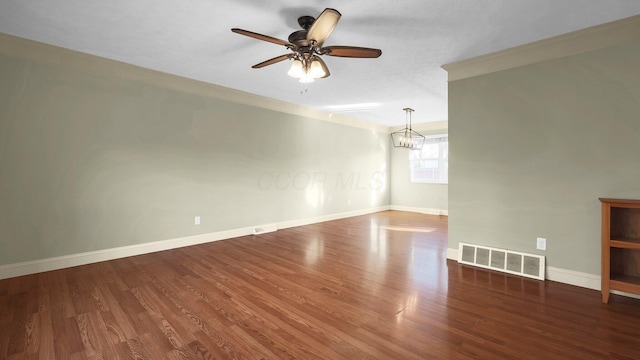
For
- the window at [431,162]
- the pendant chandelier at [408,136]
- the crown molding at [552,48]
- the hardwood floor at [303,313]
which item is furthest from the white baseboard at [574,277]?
the window at [431,162]

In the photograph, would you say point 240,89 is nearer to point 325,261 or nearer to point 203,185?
point 203,185

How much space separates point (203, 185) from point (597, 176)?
4.87 metres

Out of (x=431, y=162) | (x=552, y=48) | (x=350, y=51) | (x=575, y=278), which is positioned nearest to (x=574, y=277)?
(x=575, y=278)

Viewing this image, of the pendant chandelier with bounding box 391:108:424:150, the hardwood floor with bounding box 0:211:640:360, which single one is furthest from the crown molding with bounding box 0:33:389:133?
the pendant chandelier with bounding box 391:108:424:150

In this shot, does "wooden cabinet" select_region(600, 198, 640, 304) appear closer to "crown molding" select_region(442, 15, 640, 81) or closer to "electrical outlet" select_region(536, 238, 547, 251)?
"electrical outlet" select_region(536, 238, 547, 251)

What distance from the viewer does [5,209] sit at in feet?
9.32

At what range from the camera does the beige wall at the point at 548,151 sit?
8.21ft

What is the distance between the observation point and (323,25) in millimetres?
1910

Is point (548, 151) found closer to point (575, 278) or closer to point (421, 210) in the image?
point (575, 278)

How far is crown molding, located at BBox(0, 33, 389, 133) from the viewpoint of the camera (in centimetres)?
291

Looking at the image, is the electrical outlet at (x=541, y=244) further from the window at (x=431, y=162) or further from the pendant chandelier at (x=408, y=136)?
the window at (x=431, y=162)

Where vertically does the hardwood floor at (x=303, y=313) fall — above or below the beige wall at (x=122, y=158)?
below

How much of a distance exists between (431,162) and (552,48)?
15.7 feet

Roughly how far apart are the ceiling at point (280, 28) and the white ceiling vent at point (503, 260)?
2.30 meters
